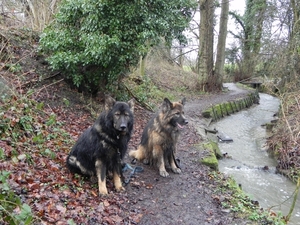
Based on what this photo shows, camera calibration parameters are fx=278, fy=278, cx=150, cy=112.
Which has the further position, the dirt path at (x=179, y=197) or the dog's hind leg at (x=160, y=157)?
the dog's hind leg at (x=160, y=157)

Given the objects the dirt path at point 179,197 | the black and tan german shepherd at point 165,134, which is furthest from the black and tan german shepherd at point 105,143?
the black and tan german shepherd at point 165,134

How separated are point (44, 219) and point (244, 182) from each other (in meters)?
5.96

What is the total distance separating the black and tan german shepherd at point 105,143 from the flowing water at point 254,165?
303 centimetres

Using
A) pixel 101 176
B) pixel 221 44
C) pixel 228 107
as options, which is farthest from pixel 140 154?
pixel 221 44

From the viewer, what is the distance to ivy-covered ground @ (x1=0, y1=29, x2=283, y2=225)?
3666mm

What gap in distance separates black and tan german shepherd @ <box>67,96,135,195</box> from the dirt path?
77 centimetres

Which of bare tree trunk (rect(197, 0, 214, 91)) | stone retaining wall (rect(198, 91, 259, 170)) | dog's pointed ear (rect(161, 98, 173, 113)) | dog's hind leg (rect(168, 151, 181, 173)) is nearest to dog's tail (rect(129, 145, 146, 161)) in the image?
dog's hind leg (rect(168, 151, 181, 173))

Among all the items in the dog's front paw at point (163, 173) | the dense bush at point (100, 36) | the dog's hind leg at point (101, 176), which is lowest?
the dog's front paw at point (163, 173)

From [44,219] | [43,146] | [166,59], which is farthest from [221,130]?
[166,59]

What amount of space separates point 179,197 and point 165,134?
1.43 m

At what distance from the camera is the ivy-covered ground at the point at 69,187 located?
12.0 feet

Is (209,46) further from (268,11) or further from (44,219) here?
(44,219)

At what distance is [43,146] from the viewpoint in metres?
5.54

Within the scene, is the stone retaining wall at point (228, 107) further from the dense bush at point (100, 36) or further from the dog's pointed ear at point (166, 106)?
the dog's pointed ear at point (166, 106)
